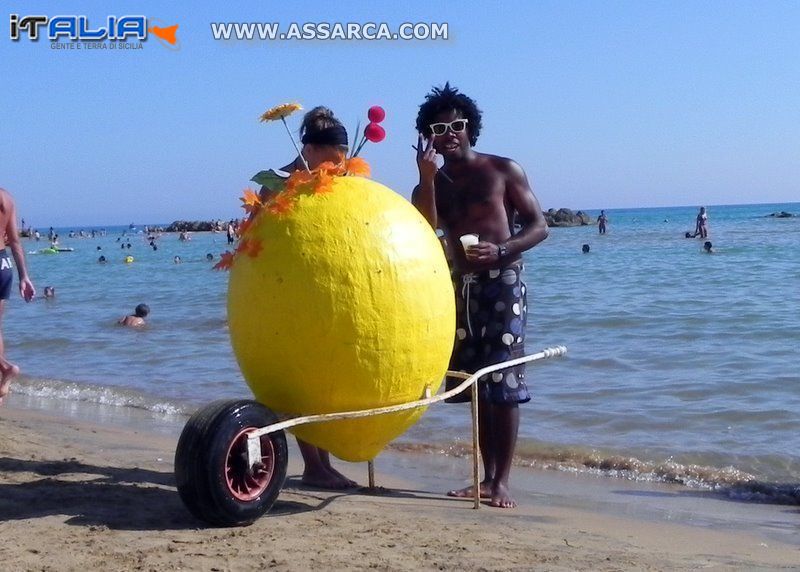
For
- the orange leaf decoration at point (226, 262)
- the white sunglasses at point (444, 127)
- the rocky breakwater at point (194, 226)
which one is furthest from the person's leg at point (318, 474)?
the rocky breakwater at point (194, 226)

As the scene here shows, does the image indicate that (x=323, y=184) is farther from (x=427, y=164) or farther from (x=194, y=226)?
(x=194, y=226)

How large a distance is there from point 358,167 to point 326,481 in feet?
5.50

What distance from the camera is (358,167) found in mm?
3941

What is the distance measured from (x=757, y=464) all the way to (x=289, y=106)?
12.2ft

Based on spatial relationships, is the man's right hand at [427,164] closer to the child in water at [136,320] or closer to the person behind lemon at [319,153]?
the person behind lemon at [319,153]

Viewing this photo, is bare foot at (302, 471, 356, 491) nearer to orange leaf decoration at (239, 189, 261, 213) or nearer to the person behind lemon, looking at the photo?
the person behind lemon

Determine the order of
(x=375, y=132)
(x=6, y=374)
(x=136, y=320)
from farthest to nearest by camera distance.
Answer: (x=136, y=320)
(x=6, y=374)
(x=375, y=132)

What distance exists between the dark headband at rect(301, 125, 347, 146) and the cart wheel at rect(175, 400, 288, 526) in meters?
1.50

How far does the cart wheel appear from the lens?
10.9 ft

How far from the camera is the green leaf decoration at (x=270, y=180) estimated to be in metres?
4.00

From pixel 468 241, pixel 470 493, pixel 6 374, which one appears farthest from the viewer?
pixel 6 374

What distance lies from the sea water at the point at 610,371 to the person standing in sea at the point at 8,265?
163 cm

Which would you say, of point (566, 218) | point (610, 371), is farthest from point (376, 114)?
point (566, 218)

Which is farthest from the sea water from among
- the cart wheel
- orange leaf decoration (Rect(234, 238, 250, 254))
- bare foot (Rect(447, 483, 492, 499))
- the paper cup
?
bare foot (Rect(447, 483, 492, 499))
